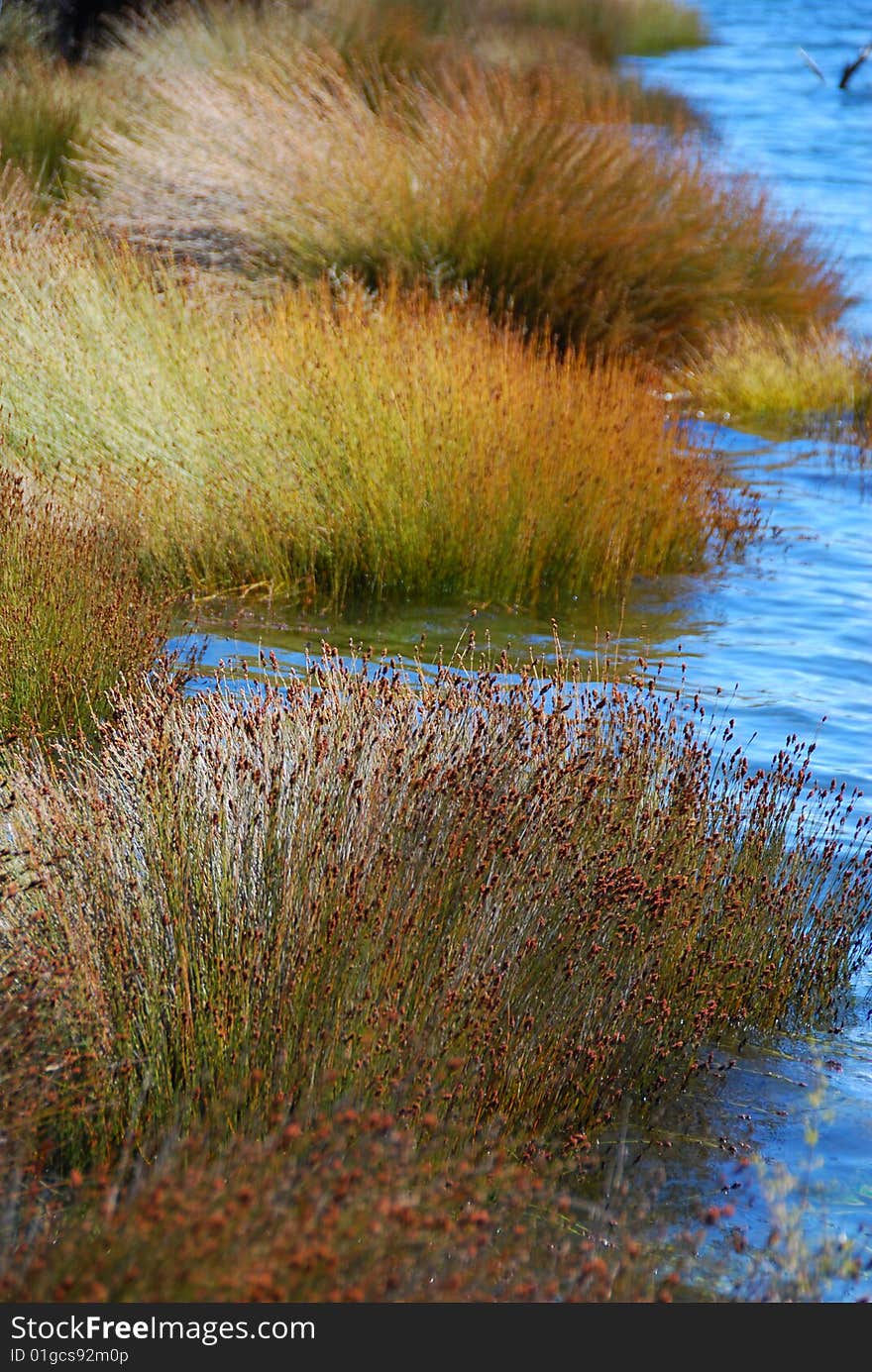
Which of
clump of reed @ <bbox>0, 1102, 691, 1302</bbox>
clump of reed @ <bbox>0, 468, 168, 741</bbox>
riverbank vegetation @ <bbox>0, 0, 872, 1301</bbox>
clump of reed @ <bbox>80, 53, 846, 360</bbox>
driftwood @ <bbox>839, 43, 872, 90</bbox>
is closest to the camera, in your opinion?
clump of reed @ <bbox>0, 1102, 691, 1302</bbox>

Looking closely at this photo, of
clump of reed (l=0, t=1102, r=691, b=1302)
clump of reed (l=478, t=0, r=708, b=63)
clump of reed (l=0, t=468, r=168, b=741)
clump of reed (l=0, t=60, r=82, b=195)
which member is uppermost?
clump of reed (l=478, t=0, r=708, b=63)

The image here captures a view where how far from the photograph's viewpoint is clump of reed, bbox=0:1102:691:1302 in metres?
2.02

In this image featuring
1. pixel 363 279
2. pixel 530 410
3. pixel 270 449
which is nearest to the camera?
pixel 270 449

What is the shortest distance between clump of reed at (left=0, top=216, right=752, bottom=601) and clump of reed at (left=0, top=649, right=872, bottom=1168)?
3019 millimetres

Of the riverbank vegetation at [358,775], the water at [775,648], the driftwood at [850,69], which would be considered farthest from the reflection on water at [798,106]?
the riverbank vegetation at [358,775]

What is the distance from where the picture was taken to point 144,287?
840cm

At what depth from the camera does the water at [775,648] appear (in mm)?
3363

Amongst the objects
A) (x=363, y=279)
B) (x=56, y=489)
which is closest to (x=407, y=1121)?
(x=56, y=489)

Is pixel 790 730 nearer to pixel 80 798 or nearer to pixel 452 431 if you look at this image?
pixel 452 431

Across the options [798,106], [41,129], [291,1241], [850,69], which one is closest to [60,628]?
[291,1241]

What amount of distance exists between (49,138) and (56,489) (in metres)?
6.95

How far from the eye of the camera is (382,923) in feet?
10.4

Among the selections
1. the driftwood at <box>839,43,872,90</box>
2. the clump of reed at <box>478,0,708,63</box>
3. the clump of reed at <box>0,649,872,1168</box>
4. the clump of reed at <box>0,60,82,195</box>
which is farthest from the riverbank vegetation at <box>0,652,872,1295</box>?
the driftwood at <box>839,43,872,90</box>

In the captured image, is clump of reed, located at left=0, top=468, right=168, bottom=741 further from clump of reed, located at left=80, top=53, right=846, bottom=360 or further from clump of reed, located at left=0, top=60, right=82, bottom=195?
clump of reed, located at left=0, top=60, right=82, bottom=195
